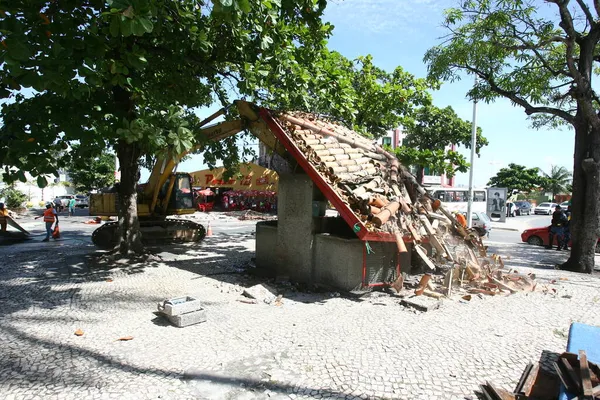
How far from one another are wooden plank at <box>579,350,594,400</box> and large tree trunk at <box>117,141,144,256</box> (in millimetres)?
9884

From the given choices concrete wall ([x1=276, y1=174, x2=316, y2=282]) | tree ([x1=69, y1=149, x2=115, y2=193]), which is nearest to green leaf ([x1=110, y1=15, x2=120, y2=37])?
concrete wall ([x1=276, y1=174, x2=316, y2=282])

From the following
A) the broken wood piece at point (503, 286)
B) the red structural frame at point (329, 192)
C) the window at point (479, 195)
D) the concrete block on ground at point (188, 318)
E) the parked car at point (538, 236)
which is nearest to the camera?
the concrete block on ground at point (188, 318)

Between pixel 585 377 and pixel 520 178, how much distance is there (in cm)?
6544

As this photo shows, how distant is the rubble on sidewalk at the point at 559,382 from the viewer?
2.99 metres

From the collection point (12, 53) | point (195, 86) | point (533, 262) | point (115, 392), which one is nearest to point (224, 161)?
point (195, 86)

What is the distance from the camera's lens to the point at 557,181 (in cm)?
6097

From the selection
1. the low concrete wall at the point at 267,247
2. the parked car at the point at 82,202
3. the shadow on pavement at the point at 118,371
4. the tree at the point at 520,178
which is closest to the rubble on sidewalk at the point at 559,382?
the shadow on pavement at the point at 118,371

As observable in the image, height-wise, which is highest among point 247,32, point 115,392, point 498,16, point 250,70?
point 498,16

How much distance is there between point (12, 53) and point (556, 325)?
7.69 m

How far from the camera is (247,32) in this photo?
7941 mm

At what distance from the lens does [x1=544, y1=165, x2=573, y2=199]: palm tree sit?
60700 millimetres

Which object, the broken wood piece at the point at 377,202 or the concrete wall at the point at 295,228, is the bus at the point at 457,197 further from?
the broken wood piece at the point at 377,202

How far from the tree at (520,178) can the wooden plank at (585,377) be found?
6293 cm

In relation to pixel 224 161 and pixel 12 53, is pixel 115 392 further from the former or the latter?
pixel 224 161
